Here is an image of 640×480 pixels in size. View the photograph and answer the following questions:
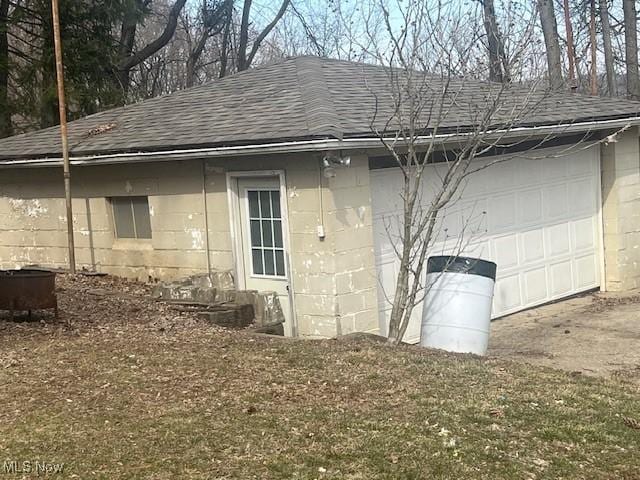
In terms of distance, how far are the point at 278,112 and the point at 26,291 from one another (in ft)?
12.7

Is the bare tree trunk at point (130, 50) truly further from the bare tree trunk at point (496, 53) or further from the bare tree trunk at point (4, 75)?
the bare tree trunk at point (496, 53)

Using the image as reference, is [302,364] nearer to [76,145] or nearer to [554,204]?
[76,145]

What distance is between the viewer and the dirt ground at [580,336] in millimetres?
9148

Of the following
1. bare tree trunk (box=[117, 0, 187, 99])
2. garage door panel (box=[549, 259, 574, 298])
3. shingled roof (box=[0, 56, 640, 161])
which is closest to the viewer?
shingled roof (box=[0, 56, 640, 161])

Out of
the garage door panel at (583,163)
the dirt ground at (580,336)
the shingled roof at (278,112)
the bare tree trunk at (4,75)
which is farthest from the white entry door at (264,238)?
the bare tree trunk at (4,75)

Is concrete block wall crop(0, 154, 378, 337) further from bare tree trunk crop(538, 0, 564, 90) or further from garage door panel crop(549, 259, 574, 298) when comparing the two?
bare tree trunk crop(538, 0, 564, 90)

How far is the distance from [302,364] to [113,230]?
19.6ft

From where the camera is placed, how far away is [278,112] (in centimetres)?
1059

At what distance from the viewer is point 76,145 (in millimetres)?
12148

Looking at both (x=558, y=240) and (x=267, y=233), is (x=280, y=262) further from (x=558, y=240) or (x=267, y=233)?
(x=558, y=240)

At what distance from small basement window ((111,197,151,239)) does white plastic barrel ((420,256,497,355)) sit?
4858mm

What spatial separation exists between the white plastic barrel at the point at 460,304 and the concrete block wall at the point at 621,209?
19.6 feet

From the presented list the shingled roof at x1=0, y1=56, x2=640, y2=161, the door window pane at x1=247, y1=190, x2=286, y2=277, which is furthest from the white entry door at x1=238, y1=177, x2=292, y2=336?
the shingled roof at x1=0, y1=56, x2=640, y2=161

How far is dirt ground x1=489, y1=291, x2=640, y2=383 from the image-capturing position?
Answer: 9.15 meters
